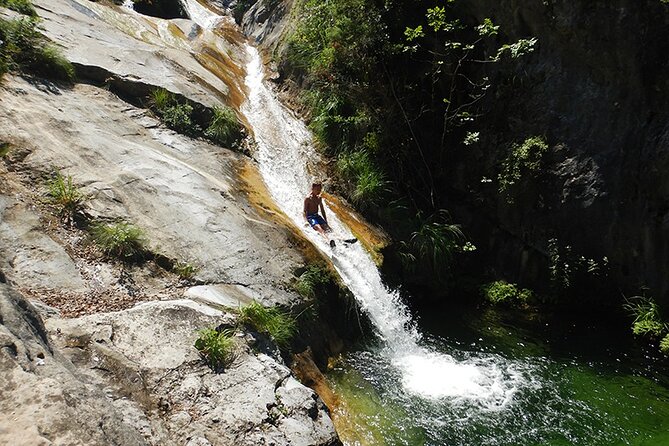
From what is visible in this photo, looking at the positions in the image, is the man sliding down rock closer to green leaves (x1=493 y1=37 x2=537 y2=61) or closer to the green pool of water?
the green pool of water

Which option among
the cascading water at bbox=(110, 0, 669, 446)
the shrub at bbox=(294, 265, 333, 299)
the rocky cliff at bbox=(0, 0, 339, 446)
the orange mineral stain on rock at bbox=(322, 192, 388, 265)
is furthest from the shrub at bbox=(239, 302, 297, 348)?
the orange mineral stain on rock at bbox=(322, 192, 388, 265)

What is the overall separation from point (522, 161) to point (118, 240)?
794 cm

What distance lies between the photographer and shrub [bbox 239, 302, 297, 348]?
5.89 meters

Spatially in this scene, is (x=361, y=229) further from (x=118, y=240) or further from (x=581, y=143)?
(x=118, y=240)

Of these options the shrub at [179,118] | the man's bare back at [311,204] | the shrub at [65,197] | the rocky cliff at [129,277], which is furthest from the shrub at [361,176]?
the shrub at [65,197]

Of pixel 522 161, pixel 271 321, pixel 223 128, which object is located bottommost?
pixel 271 321

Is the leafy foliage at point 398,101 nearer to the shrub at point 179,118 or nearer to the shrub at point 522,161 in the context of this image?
the shrub at point 522,161

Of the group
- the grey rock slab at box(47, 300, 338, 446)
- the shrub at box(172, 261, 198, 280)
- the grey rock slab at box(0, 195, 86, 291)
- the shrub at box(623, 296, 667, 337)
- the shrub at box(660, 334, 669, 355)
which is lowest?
the grey rock slab at box(0, 195, 86, 291)

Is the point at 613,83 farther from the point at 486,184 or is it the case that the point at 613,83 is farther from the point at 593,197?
the point at 486,184

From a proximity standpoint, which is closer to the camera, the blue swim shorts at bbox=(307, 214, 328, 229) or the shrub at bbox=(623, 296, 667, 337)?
the shrub at bbox=(623, 296, 667, 337)

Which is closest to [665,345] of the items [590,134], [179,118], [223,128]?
[590,134]

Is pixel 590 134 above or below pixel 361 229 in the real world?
above

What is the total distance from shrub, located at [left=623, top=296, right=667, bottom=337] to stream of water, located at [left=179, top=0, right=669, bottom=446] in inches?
45.2

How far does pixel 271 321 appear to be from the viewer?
620 centimetres
